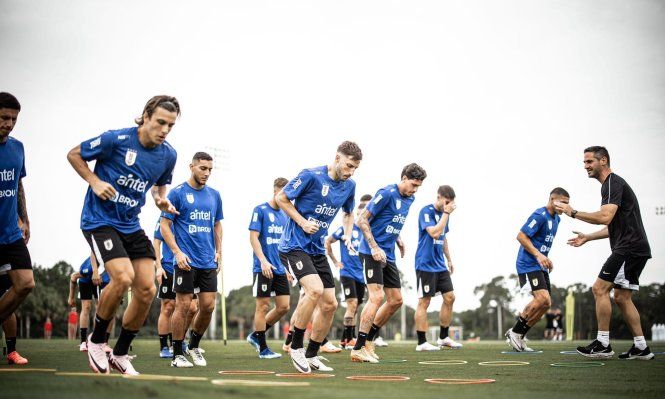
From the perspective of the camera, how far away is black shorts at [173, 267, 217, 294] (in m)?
9.87

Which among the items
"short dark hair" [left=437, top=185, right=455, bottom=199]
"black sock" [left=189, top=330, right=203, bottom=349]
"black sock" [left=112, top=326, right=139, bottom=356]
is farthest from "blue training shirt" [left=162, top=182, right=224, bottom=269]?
"short dark hair" [left=437, top=185, right=455, bottom=199]

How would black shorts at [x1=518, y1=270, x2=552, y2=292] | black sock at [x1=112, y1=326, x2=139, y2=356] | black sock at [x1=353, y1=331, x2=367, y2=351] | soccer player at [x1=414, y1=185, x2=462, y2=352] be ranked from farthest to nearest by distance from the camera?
soccer player at [x1=414, y1=185, x2=462, y2=352]
black shorts at [x1=518, y1=270, x2=552, y2=292]
black sock at [x1=353, y1=331, x2=367, y2=351]
black sock at [x1=112, y1=326, x2=139, y2=356]

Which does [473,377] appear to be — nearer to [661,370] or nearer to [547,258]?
[661,370]

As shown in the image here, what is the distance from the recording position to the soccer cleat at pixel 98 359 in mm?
6562

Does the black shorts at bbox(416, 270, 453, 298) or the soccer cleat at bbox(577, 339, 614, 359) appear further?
the black shorts at bbox(416, 270, 453, 298)

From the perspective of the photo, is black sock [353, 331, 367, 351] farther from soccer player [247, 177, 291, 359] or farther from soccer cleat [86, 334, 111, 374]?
soccer cleat [86, 334, 111, 374]

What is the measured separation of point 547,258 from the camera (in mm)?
12578

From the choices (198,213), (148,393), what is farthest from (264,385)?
(198,213)

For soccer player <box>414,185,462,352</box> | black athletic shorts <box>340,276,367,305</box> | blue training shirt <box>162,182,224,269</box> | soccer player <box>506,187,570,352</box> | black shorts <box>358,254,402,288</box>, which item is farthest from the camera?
black athletic shorts <box>340,276,367,305</box>

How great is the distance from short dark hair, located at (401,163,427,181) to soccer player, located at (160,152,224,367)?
3541 mm

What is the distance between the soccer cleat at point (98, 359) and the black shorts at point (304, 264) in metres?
2.85

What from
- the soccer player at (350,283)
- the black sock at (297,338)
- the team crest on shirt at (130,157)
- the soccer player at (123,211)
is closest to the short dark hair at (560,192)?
the soccer player at (350,283)

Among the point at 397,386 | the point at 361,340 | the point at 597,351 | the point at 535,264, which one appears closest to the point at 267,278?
the point at 361,340

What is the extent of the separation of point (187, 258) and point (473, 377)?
4.69 metres
